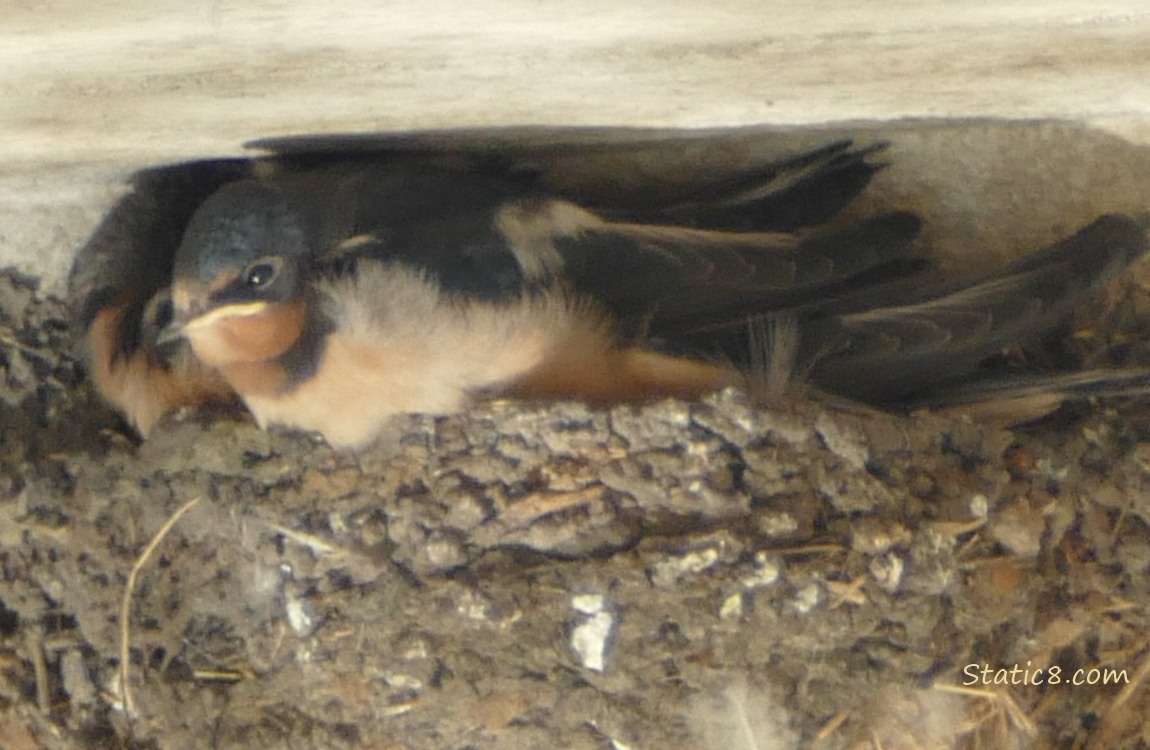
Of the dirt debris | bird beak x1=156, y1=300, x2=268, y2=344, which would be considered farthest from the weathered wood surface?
the dirt debris

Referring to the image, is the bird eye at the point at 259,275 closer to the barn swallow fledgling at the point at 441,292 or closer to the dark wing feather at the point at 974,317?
the barn swallow fledgling at the point at 441,292

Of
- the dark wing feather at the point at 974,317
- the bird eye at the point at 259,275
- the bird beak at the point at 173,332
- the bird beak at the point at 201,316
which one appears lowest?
the dark wing feather at the point at 974,317

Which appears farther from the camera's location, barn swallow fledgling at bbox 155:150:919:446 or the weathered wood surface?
barn swallow fledgling at bbox 155:150:919:446

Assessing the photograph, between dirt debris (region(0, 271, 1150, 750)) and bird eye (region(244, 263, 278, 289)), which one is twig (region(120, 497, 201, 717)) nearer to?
dirt debris (region(0, 271, 1150, 750))

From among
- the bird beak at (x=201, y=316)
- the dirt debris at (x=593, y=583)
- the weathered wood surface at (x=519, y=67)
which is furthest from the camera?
the bird beak at (x=201, y=316)

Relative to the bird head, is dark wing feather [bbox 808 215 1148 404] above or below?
below

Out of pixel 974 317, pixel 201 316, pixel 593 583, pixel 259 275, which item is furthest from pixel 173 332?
pixel 974 317

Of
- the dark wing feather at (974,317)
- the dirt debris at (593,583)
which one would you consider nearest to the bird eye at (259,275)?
the dirt debris at (593,583)
